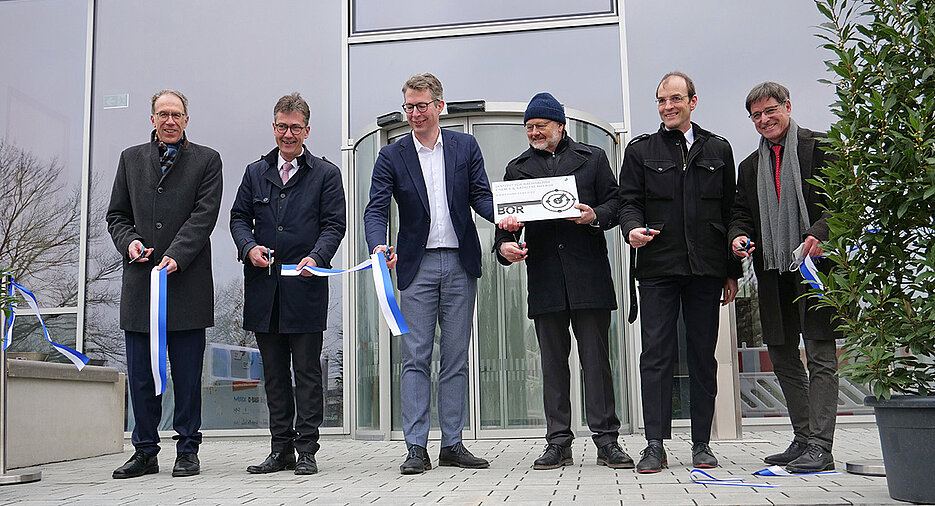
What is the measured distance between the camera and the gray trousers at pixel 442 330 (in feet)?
14.5

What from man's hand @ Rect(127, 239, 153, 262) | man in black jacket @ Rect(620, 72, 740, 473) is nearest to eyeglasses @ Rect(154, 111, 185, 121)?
man's hand @ Rect(127, 239, 153, 262)

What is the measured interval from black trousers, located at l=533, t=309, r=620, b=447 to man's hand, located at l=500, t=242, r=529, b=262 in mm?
330

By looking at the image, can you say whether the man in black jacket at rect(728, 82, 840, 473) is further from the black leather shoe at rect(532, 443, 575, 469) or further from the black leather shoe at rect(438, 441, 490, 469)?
the black leather shoe at rect(438, 441, 490, 469)

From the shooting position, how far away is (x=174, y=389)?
4.39 meters

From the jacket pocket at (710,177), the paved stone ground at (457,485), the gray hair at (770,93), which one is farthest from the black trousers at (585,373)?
the gray hair at (770,93)

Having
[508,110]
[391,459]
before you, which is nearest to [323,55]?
[508,110]

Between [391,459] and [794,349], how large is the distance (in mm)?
2160

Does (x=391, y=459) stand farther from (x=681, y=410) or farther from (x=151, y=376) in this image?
(x=681, y=410)

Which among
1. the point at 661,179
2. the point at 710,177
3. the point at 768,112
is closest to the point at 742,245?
the point at 710,177

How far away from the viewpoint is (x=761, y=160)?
4.35 metres

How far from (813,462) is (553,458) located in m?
1.10

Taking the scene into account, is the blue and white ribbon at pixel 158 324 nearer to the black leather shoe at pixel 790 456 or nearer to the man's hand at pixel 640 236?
the man's hand at pixel 640 236

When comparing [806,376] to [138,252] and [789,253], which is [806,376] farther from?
[138,252]

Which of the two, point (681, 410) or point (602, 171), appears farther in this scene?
point (681, 410)
